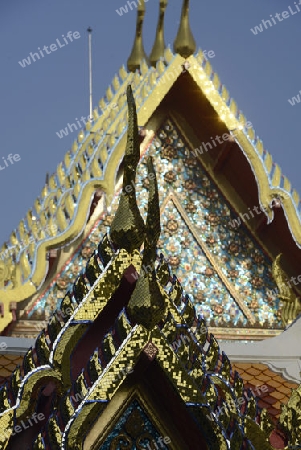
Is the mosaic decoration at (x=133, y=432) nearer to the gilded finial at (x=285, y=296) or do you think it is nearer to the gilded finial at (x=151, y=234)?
the gilded finial at (x=151, y=234)

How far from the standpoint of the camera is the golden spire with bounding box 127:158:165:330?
22.3 ft

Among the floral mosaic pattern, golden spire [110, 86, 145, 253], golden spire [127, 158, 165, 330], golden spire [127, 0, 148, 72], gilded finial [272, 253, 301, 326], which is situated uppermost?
golden spire [127, 0, 148, 72]

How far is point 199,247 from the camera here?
10.4 metres

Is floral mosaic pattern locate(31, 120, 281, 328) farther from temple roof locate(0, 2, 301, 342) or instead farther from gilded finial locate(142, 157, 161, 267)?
gilded finial locate(142, 157, 161, 267)

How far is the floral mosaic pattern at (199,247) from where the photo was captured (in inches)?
397

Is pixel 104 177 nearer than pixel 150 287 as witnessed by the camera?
No

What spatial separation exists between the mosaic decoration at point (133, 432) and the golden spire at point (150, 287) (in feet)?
1.62

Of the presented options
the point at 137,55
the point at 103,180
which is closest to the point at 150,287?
the point at 103,180

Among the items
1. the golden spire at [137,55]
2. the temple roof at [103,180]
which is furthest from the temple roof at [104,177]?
the golden spire at [137,55]

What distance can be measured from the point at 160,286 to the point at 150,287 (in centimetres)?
26

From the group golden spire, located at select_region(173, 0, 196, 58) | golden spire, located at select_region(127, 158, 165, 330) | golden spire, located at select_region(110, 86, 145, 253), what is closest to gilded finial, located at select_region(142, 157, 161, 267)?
golden spire, located at select_region(127, 158, 165, 330)

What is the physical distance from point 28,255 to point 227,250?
5.36 ft

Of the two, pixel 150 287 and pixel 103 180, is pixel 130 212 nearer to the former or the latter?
pixel 150 287

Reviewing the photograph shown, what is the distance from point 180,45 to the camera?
10.8 meters
